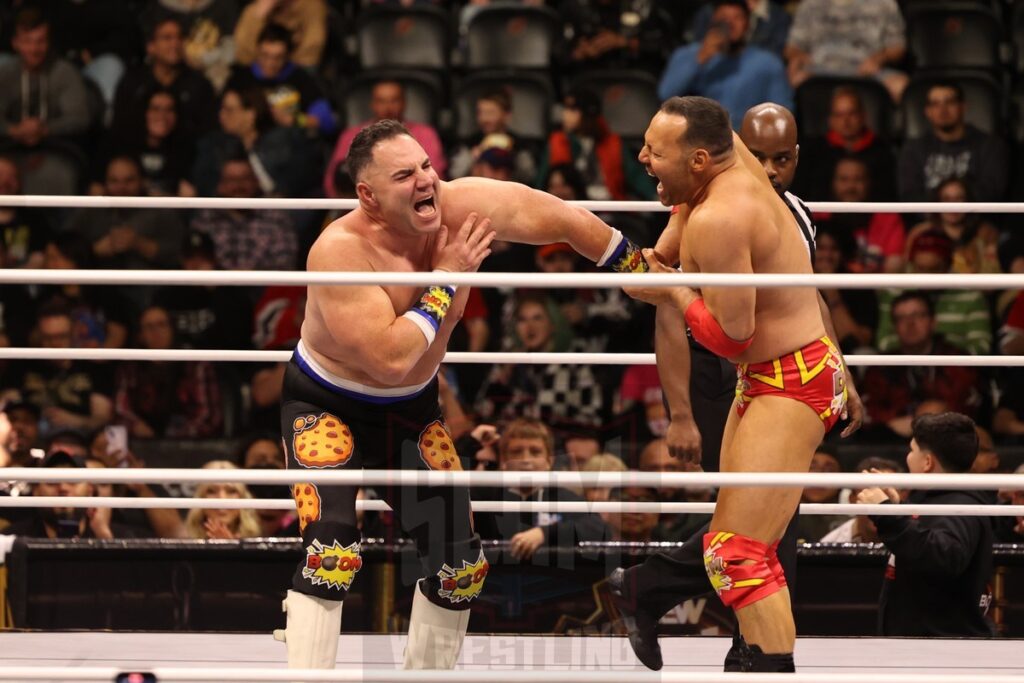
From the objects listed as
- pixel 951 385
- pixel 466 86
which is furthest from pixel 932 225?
pixel 466 86

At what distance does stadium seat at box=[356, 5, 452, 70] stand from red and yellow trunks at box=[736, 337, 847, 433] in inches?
176

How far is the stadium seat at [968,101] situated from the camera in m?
6.59

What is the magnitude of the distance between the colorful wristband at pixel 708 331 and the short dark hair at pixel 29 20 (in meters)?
5.00

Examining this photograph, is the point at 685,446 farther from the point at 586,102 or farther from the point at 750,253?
the point at 586,102

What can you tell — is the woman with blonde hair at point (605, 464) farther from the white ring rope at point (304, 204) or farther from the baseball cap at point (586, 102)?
the baseball cap at point (586, 102)

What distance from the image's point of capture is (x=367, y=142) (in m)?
2.91

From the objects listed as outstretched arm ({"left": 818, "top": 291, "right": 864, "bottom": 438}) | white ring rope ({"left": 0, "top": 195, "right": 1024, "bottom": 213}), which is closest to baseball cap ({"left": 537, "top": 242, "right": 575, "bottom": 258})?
white ring rope ({"left": 0, "top": 195, "right": 1024, "bottom": 213})

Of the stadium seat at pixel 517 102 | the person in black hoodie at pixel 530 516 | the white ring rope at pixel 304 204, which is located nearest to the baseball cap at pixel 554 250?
the stadium seat at pixel 517 102

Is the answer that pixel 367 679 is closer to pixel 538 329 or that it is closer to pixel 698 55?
pixel 538 329

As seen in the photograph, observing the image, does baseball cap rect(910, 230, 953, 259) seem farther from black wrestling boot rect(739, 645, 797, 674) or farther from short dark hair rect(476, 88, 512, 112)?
black wrestling boot rect(739, 645, 797, 674)

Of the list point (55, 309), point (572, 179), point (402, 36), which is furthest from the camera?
point (402, 36)

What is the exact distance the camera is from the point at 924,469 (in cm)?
379

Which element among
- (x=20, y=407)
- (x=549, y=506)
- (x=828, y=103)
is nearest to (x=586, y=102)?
(x=828, y=103)

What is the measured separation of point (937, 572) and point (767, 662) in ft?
3.57
